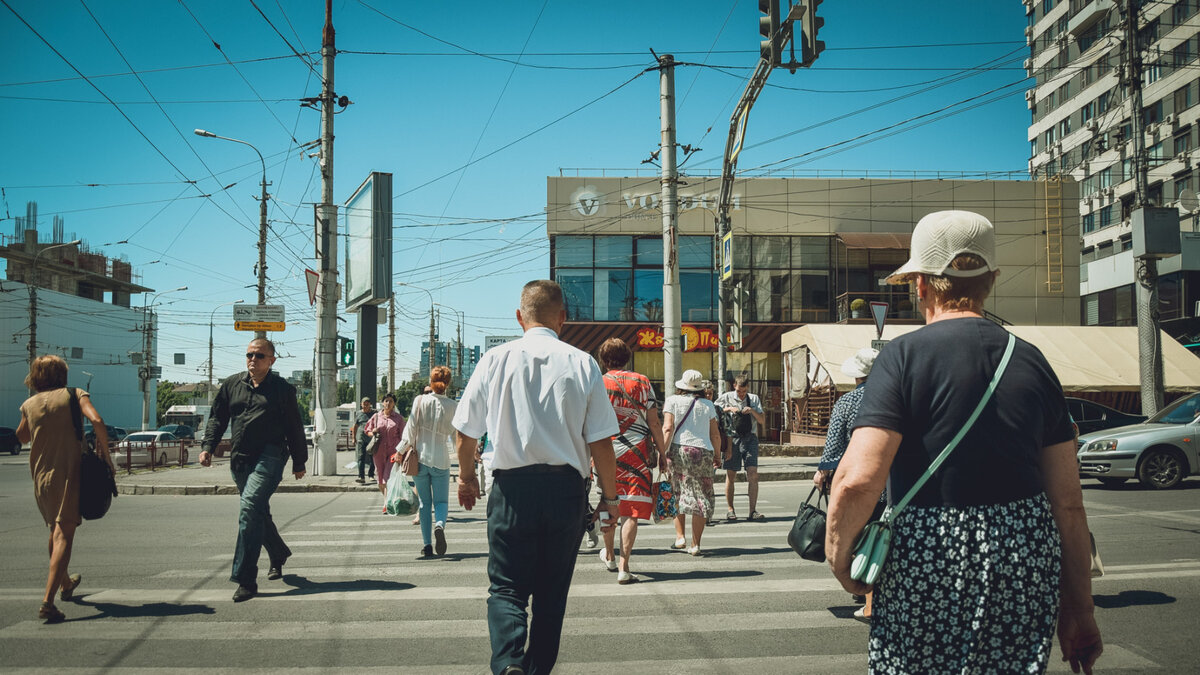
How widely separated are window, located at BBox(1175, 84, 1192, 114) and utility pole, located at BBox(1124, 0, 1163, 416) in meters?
26.8

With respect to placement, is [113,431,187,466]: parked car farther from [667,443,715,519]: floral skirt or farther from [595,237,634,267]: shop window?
[667,443,715,519]: floral skirt

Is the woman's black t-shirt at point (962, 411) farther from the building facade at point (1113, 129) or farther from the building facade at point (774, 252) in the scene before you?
the building facade at point (774, 252)

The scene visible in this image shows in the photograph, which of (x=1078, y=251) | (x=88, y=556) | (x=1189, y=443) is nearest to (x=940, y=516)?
(x=88, y=556)

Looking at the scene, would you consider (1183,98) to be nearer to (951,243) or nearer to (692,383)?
(692,383)

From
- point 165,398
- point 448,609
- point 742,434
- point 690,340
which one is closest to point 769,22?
point 742,434

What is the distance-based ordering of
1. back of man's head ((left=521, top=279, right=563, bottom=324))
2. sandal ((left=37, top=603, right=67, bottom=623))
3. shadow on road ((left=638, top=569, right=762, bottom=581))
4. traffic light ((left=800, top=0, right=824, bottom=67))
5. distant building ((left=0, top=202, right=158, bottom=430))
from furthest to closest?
distant building ((left=0, top=202, right=158, bottom=430)) → traffic light ((left=800, top=0, right=824, bottom=67)) → shadow on road ((left=638, top=569, right=762, bottom=581)) → sandal ((left=37, top=603, right=67, bottom=623)) → back of man's head ((left=521, top=279, right=563, bottom=324))

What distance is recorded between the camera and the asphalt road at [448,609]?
5023 mm

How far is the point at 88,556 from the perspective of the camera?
28.6 ft

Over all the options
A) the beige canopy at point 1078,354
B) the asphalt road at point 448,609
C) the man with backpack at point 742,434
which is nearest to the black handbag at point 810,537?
the asphalt road at point 448,609

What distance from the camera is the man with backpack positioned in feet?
38.9

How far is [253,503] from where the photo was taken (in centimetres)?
663

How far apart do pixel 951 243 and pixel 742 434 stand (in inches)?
379

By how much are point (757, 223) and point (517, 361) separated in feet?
98.3

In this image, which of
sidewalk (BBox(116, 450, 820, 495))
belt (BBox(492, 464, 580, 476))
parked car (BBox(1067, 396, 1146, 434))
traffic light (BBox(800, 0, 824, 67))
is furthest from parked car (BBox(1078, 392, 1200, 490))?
belt (BBox(492, 464, 580, 476))
